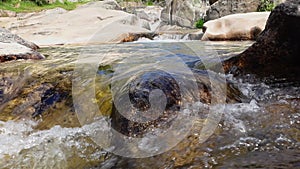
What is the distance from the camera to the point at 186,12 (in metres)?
17.8

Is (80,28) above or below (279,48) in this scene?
below

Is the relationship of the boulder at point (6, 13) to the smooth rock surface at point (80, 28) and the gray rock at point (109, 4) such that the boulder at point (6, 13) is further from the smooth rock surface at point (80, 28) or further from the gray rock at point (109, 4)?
the smooth rock surface at point (80, 28)

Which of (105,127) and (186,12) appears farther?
(186,12)

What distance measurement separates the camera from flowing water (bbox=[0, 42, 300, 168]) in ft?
6.85

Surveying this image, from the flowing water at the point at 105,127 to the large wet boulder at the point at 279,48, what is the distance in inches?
6.2

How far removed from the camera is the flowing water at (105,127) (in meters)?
2.09

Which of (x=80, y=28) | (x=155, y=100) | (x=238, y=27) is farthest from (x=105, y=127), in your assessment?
(x=80, y=28)

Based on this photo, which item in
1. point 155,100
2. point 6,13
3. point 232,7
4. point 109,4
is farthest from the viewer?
point 109,4

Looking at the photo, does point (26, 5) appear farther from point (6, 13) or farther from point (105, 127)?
point (105, 127)

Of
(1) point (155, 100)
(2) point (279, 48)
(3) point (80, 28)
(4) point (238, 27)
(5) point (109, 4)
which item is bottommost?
(3) point (80, 28)

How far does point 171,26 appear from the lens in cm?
1772

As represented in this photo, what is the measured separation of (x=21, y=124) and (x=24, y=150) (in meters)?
0.67

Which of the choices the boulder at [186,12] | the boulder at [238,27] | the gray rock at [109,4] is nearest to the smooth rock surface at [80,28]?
the boulder at [238,27]

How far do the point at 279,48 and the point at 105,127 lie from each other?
2.36 metres
